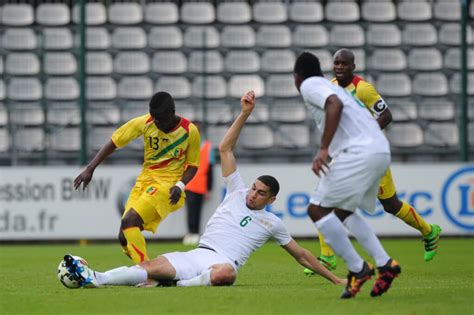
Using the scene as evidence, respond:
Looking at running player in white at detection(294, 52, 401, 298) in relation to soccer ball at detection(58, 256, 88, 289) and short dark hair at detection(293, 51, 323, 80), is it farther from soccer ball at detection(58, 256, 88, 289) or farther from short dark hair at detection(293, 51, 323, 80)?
soccer ball at detection(58, 256, 88, 289)

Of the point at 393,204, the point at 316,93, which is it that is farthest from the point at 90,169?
the point at 393,204

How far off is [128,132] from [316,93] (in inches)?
122

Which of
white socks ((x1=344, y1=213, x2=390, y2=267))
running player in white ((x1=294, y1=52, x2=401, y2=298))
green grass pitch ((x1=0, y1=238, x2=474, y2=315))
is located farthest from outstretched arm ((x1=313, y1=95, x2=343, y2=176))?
green grass pitch ((x1=0, y1=238, x2=474, y2=315))

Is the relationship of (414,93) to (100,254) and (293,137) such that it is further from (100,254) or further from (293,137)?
(100,254)

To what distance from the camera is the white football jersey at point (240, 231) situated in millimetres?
9641

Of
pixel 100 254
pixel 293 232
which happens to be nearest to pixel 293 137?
pixel 293 232

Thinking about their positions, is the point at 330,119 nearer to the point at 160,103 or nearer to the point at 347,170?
the point at 347,170

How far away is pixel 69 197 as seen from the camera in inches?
757

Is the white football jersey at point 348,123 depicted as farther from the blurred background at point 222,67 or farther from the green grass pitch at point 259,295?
the blurred background at point 222,67

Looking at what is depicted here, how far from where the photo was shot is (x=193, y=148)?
10586 millimetres

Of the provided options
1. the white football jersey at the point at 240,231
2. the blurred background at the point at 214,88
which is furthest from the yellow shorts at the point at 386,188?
the blurred background at the point at 214,88

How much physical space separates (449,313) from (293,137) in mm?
14180

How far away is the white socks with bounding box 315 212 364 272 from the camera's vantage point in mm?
7867

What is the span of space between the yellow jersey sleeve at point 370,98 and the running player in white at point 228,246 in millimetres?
2069
